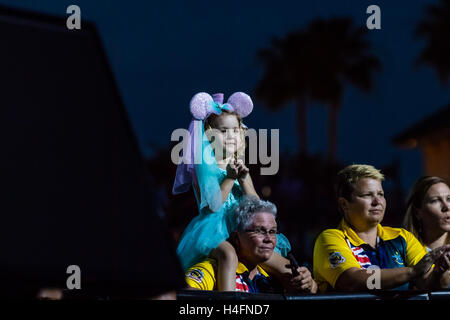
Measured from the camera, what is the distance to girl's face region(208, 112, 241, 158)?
402 centimetres

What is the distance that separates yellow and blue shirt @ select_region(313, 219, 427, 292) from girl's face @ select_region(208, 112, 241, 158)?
836 millimetres

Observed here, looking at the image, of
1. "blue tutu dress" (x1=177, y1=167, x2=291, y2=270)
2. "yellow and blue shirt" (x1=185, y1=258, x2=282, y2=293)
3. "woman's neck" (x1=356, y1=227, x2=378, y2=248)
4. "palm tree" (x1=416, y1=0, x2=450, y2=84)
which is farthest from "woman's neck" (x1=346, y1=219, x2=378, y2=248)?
"palm tree" (x1=416, y1=0, x2=450, y2=84)

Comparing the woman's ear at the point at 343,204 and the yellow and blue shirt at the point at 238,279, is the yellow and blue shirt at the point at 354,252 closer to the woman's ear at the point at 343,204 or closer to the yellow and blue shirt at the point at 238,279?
the woman's ear at the point at 343,204

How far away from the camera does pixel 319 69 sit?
120ft

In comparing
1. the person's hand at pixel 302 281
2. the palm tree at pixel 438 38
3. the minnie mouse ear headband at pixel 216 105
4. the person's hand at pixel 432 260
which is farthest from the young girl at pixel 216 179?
the palm tree at pixel 438 38

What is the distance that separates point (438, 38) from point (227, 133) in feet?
107

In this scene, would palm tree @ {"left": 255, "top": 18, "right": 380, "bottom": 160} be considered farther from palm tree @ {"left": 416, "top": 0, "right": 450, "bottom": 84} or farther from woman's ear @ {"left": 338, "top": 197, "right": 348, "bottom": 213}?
woman's ear @ {"left": 338, "top": 197, "right": 348, "bottom": 213}

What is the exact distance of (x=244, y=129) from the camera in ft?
13.8

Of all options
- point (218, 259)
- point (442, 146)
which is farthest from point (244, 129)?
point (442, 146)

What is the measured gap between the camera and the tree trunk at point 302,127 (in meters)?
38.1

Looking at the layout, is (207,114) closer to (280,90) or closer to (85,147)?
(85,147)

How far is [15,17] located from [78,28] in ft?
0.36

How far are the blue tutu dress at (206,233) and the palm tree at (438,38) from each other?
1237 inches

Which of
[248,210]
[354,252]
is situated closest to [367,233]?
[354,252]
